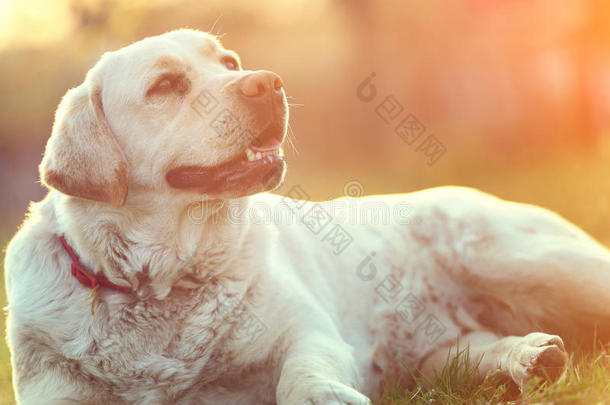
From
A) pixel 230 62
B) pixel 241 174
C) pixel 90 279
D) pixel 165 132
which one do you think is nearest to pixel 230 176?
pixel 241 174

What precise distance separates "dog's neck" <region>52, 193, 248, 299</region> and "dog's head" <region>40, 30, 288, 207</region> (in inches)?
4.3

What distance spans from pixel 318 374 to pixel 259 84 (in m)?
1.26

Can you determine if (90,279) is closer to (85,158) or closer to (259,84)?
(85,158)

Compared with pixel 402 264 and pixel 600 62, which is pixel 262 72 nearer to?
pixel 402 264

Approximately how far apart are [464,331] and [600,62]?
1062 cm

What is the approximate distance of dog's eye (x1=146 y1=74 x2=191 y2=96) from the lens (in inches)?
116

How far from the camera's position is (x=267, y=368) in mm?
2816

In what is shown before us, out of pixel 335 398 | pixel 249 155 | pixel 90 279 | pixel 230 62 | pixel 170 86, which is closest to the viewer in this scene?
pixel 335 398

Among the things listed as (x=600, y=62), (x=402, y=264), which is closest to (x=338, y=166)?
(x=600, y=62)

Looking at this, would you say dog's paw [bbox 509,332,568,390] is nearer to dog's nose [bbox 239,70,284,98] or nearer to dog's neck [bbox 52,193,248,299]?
dog's neck [bbox 52,193,248,299]

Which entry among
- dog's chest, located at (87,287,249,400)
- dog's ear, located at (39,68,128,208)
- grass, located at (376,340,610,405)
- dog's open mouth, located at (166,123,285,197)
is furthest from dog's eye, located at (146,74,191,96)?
grass, located at (376,340,610,405)

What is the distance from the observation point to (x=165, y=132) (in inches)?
113

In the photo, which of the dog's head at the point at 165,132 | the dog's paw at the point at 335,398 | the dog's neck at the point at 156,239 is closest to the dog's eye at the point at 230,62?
the dog's head at the point at 165,132

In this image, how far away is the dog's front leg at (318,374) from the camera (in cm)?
240
